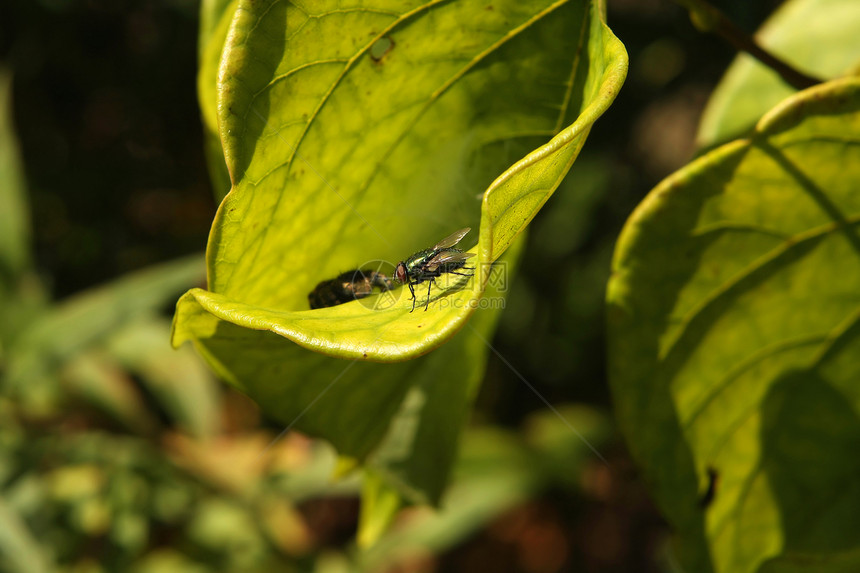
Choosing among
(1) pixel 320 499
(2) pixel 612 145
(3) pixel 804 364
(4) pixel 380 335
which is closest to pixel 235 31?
(4) pixel 380 335

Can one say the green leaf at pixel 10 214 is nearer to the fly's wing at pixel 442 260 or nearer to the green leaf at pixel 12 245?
the green leaf at pixel 12 245

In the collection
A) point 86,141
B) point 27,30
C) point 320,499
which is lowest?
point 320,499

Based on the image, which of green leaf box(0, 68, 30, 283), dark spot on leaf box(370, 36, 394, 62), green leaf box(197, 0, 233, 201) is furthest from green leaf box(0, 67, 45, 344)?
dark spot on leaf box(370, 36, 394, 62)

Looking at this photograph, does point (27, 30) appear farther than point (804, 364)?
Yes

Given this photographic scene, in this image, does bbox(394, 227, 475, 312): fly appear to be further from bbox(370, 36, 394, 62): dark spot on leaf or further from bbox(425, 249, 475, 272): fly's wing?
Result: bbox(370, 36, 394, 62): dark spot on leaf

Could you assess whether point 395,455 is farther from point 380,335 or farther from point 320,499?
point 320,499

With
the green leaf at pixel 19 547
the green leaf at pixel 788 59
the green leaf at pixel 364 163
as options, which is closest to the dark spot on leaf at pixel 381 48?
the green leaf at pixel 364 163
